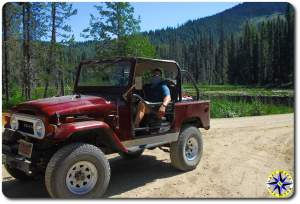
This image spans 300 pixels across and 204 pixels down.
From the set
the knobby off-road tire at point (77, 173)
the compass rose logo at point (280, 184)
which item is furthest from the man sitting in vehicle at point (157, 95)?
the compass rose logo at point (280, 184)

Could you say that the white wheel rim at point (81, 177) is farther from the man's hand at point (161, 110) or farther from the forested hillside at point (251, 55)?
the forested hillside at point (251, 55)

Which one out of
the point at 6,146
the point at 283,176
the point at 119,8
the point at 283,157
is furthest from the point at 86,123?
the point at 119,8

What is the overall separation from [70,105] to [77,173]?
961mm

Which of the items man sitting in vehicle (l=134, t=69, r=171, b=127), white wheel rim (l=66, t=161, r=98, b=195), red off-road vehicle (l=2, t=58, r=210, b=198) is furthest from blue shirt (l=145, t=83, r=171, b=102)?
white wheel rim (l=66, t=161, r=98, b=195)

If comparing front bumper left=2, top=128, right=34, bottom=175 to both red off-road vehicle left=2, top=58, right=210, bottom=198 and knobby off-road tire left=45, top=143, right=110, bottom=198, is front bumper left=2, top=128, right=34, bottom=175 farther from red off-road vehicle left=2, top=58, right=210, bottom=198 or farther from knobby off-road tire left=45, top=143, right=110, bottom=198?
knobby off-road tire left=45, top=143, right=110, bottom=198

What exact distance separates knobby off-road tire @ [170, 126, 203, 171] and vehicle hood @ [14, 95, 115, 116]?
5.75 ft

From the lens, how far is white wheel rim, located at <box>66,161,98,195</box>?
520cm

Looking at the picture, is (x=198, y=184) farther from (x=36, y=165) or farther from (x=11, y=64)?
(x=11, y=64)

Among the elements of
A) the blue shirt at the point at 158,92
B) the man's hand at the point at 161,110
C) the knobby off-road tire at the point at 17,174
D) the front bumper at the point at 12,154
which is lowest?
the knobby off-road tire at the point at 17,174

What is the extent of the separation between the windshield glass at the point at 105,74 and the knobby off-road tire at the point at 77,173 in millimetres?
1533

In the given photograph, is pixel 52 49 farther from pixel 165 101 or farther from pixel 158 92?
pixel 165 101

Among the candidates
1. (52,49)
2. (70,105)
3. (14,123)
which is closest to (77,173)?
(70,105)

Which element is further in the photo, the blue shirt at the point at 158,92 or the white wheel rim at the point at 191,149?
the white wheel rim at the point at 191,149

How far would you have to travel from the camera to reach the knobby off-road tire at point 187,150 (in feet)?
23.3
